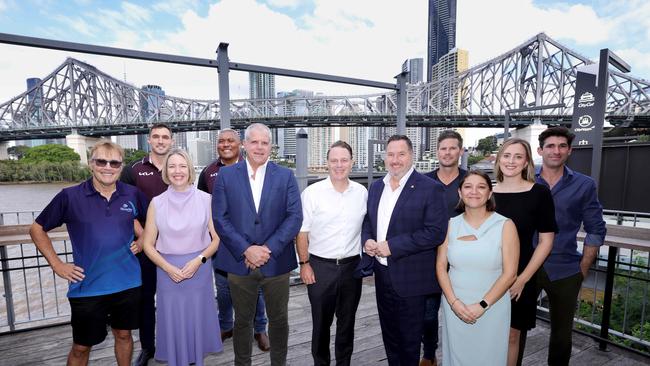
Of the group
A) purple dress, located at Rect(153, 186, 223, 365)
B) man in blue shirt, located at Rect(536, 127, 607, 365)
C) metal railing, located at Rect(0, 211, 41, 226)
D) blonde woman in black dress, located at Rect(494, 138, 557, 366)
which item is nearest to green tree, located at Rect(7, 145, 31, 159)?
metal railing, located at Rect(0, 211, 41, 226)

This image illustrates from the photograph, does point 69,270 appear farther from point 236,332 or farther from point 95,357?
point 95,357

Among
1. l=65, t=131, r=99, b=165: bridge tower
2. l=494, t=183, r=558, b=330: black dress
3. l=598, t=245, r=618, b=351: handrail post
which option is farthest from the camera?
l=65, t=131, r=99, b=165: bridge tower

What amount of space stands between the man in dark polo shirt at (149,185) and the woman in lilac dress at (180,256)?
1.24 ft

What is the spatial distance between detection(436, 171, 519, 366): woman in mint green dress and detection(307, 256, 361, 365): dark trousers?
67 centimetres

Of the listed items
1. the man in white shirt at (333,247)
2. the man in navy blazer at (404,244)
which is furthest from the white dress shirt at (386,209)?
the man in white shirt at (333,247)

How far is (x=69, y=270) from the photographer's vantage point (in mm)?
2092

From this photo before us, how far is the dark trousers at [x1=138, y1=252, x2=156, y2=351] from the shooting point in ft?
8.78

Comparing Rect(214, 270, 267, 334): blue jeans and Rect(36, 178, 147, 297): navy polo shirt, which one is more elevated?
Rect(36, 178, 147, 297): navy polo shirt

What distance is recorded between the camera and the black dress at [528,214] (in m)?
2.08

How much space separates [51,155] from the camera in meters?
38.3

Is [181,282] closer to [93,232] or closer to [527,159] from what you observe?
[93,232]

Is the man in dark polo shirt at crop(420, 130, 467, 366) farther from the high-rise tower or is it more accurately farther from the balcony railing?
the high-rise tower

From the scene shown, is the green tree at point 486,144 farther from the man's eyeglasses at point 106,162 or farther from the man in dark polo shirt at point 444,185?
the man's eyeglasses at point 106,162

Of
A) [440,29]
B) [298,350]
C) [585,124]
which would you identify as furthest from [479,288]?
[440,29]
